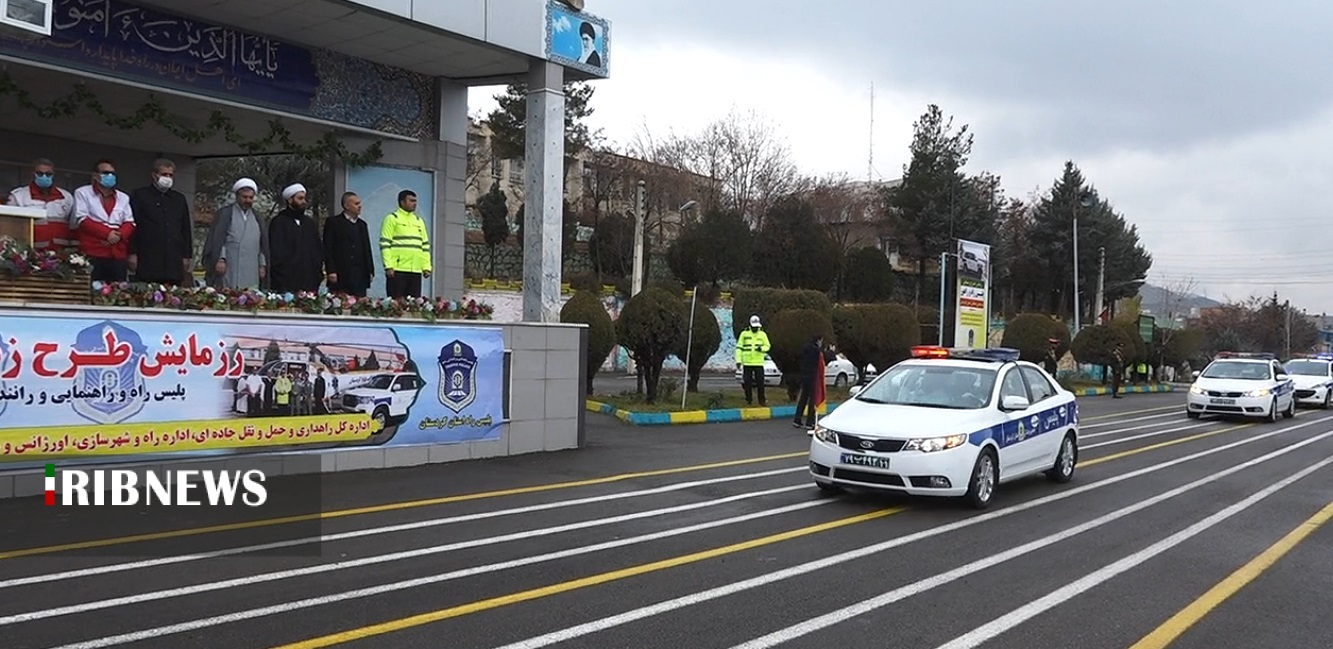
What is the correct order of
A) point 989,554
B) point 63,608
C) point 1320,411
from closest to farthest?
point 63,608 → point 989,554 → point 1320,411

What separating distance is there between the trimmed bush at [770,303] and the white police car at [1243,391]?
867 cm

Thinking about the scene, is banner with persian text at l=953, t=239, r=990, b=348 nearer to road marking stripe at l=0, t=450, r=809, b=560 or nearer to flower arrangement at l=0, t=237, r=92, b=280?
road marking stripe at l=0, t=450, r=809, b=560

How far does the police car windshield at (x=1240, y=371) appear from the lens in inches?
952

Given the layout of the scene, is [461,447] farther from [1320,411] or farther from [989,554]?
[1320,411]

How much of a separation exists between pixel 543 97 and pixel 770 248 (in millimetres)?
33887

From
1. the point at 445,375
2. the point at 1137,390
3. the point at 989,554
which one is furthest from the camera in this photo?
the point at 1137,390

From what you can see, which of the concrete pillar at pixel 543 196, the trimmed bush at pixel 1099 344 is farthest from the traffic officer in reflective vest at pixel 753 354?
the trimmed bush at pixel 1099 344

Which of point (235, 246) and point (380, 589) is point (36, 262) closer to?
point (235, 246)

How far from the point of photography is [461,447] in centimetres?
1250

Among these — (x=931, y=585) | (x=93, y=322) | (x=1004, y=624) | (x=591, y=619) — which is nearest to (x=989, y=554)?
(x=931, y=585)

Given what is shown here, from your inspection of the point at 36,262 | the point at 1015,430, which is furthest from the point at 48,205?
the point at 1015,430

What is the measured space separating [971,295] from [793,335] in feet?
21.4

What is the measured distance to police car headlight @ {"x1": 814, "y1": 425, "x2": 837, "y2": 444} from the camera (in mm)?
10258

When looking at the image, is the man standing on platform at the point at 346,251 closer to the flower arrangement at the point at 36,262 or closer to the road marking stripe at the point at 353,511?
the flower arrangement at the point at 36,262
